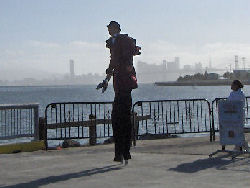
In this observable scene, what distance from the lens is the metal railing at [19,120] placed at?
1078 centimetres

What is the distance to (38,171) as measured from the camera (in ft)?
22.1

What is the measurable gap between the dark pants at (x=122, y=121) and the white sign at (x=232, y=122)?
1988 mm

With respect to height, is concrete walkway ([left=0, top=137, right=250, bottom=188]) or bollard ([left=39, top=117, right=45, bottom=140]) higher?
bollard ([left=39, top=117, right=45, bottom=140])

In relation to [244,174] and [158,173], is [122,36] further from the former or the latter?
[244,174]

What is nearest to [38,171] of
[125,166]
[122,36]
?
[125,166]

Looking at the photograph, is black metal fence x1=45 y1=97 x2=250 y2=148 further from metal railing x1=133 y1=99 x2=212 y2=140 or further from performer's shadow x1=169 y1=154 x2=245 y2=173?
performer's shadow x1=169 y1=154 x2=245 y2=173

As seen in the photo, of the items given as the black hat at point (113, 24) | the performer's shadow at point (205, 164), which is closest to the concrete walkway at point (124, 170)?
the performer's shadow at point (205, 164)

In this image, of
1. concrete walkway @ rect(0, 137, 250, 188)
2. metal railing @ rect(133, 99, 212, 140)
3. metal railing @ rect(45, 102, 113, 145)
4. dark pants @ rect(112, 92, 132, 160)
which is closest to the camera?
concrete walkway @ rect(0, 137, 250, 188)

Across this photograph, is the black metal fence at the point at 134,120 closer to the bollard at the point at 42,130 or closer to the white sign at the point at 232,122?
the bollard at the point at 42,130

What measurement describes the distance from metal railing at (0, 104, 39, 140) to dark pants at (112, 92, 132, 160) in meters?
3.86

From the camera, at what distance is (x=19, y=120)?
38.6ft

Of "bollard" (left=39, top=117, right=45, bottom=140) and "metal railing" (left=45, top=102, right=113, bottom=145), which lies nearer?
"bollard" (left=39, top=117, right=45, bottom=140)

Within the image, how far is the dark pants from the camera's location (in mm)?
7277

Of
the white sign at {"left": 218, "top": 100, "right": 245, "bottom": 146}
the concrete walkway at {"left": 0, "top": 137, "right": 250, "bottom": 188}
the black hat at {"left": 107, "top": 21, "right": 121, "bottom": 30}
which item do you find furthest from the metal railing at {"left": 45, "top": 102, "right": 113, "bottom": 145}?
the black hat at {"left": 107, "top": 21, "right": 121, "bottom": 30}
